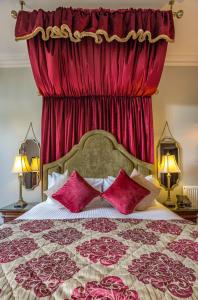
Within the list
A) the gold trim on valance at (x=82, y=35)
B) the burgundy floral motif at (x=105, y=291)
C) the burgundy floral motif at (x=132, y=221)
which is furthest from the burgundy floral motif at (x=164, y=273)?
the gold trim on valance at (x=82, y=35)

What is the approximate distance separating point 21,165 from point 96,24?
1.94 metres

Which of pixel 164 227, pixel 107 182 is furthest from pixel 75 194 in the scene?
pixel 164 227

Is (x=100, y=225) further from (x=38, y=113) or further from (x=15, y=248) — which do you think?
(x=38, y=113)

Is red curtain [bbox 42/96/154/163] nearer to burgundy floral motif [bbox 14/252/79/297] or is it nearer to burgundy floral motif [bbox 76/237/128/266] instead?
burgundy floral motif [bbox 76/237/128/266]

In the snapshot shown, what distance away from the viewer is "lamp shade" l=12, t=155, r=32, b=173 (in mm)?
3174

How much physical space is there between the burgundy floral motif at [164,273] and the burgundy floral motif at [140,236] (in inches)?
9.6

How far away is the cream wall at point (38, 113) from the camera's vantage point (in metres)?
3.56

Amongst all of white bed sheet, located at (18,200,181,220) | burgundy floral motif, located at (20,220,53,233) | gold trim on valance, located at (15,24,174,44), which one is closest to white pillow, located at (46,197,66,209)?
white bed sheet, located at (18,200,181,220)

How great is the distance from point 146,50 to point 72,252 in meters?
2.40

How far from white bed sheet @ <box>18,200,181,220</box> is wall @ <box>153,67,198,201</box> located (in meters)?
1.14

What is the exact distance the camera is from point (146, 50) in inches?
113

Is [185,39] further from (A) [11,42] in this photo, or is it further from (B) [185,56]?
(A) [11,42]

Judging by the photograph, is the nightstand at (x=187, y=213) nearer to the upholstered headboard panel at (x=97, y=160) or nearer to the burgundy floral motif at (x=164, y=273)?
the upholstered headboard panel at (x=97, y=160)

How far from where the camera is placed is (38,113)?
142 inches
